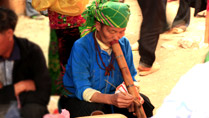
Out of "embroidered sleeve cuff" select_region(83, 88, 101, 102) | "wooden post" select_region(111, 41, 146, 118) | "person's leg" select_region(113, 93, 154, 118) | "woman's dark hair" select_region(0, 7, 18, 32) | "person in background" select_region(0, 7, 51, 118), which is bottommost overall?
"person's leg" select_region(113, 93, 154, 118)

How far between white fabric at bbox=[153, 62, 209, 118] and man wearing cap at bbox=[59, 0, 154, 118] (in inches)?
34.7

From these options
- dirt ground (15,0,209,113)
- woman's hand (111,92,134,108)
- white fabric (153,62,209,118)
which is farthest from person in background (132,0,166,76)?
white fabric (153,62,209,118)

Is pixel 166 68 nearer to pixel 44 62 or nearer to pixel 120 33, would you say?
pixel 120 33

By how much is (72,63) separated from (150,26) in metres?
1.44

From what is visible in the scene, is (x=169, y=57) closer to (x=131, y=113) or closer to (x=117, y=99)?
(x=131, y=113)

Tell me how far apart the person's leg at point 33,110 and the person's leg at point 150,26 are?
203 cm

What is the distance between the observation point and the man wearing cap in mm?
1870

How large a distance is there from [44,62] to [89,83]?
748mm

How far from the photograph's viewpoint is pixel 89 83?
1958 millimetres

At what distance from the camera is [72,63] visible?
6.48 ft

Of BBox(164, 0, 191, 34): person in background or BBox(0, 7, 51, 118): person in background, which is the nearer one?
BBox(0, 7, 51, 118): person in background

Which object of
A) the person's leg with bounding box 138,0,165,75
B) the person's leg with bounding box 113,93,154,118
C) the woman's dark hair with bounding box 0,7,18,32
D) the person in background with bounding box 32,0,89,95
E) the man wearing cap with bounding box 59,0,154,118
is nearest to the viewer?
the woman's dark hair with bounding box 0,7,18,32

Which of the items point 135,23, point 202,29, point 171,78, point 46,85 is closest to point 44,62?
point 46,85

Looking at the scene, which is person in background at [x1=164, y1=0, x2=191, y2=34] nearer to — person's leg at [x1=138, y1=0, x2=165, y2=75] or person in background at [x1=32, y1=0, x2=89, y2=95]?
person's leg at [x1=138, y1=0, x2=165, y2=75]
